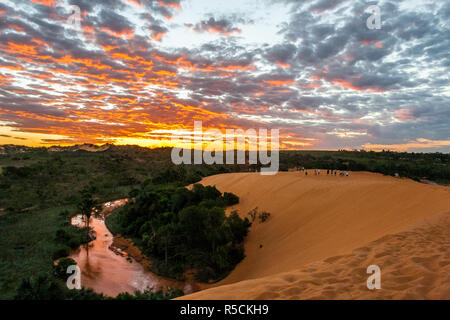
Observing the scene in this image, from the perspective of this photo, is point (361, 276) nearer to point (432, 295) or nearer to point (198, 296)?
point (432, 295)

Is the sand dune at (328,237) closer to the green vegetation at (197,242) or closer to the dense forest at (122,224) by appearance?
the green vegetation at (197,242)

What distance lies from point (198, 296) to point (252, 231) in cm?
1379

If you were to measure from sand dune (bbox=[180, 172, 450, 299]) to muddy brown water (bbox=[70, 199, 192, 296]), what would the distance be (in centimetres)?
436

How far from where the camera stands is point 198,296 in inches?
234

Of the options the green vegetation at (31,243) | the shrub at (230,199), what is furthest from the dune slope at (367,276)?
the shrub at (230,199)

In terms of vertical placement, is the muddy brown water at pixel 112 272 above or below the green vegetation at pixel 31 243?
below

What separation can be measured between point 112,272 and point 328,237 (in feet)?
43.8

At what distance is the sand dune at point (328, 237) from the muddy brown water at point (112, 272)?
4.36m

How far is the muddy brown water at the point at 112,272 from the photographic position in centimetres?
1398

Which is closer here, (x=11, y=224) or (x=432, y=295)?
(x=432, y=295)

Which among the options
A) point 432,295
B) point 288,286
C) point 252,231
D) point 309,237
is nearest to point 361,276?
point 432,295

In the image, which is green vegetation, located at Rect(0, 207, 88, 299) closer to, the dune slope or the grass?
the grass

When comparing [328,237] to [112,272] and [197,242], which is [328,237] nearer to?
[197,242]

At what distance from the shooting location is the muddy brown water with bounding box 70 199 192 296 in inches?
550
